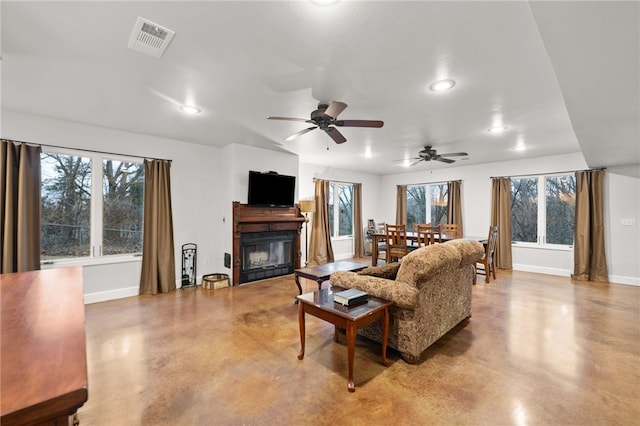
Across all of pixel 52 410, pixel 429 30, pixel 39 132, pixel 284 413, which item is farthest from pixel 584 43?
pixel 39 132

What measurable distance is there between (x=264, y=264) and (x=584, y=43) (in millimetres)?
5128

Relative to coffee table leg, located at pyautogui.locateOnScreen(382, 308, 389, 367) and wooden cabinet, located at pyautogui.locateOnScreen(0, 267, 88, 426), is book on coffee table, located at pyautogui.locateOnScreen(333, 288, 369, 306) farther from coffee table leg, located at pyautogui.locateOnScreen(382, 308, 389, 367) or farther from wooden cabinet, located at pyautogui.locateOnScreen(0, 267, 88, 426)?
wooden cabinet, located at pyautogui.locateOnScreen(0, 267, 88, 426)

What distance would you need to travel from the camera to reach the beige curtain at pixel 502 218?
6.33 metres

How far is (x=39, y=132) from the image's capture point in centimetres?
369

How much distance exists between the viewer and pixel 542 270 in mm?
5996

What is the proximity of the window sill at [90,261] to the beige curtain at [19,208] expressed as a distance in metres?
0.20

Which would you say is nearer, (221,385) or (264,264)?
(221,385)

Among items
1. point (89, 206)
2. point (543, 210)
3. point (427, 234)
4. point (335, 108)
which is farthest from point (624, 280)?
point (89, 206)

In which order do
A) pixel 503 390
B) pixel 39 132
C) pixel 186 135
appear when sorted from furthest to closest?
pixel 186 135
pixel 39 132
pixel 503 390

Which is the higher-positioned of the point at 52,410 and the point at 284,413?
the point at 52,410

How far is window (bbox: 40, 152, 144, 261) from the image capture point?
384 cm

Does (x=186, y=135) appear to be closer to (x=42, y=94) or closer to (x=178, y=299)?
(x=42, y=94)

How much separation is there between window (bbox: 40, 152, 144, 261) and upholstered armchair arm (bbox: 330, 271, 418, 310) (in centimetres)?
364

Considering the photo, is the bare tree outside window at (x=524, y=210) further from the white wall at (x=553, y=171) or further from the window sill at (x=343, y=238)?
the window sill at (x=343, y=238)
